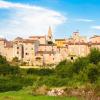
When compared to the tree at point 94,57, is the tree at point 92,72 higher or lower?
lower

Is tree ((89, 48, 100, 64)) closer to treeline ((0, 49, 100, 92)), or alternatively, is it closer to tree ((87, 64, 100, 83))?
treeline ((0, 49, 100, 92))

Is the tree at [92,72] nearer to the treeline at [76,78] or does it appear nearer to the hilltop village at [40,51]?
the treeline at [76,78]

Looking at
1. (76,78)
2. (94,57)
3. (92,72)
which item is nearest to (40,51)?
(94,57)

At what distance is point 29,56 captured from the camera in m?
88.2

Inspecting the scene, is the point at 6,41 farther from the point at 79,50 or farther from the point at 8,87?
the point at 8,87

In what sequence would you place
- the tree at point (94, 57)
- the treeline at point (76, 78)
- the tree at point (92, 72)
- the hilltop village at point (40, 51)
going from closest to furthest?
the treeline at point (76, 78), the tree at point (92, 72), the tree at point (94, 57), the hilltop village at point (40, 51)

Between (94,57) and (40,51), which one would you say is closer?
(94,57)

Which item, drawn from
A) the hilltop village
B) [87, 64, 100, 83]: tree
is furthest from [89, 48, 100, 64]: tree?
the hilltop village

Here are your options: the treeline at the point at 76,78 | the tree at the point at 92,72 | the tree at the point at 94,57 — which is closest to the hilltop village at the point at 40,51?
the treeline at the point at 76,78

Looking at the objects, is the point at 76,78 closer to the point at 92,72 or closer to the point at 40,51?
the point at 92,72

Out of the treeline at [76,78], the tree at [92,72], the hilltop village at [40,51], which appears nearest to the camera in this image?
the treeline at [76,78]

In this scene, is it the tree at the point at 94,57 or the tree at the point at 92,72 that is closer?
the tree at the point at 92,72

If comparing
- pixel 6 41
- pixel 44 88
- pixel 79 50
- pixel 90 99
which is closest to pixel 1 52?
pixel 6 41

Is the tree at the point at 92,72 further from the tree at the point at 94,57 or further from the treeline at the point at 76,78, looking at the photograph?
the tree at the point at 94,57
